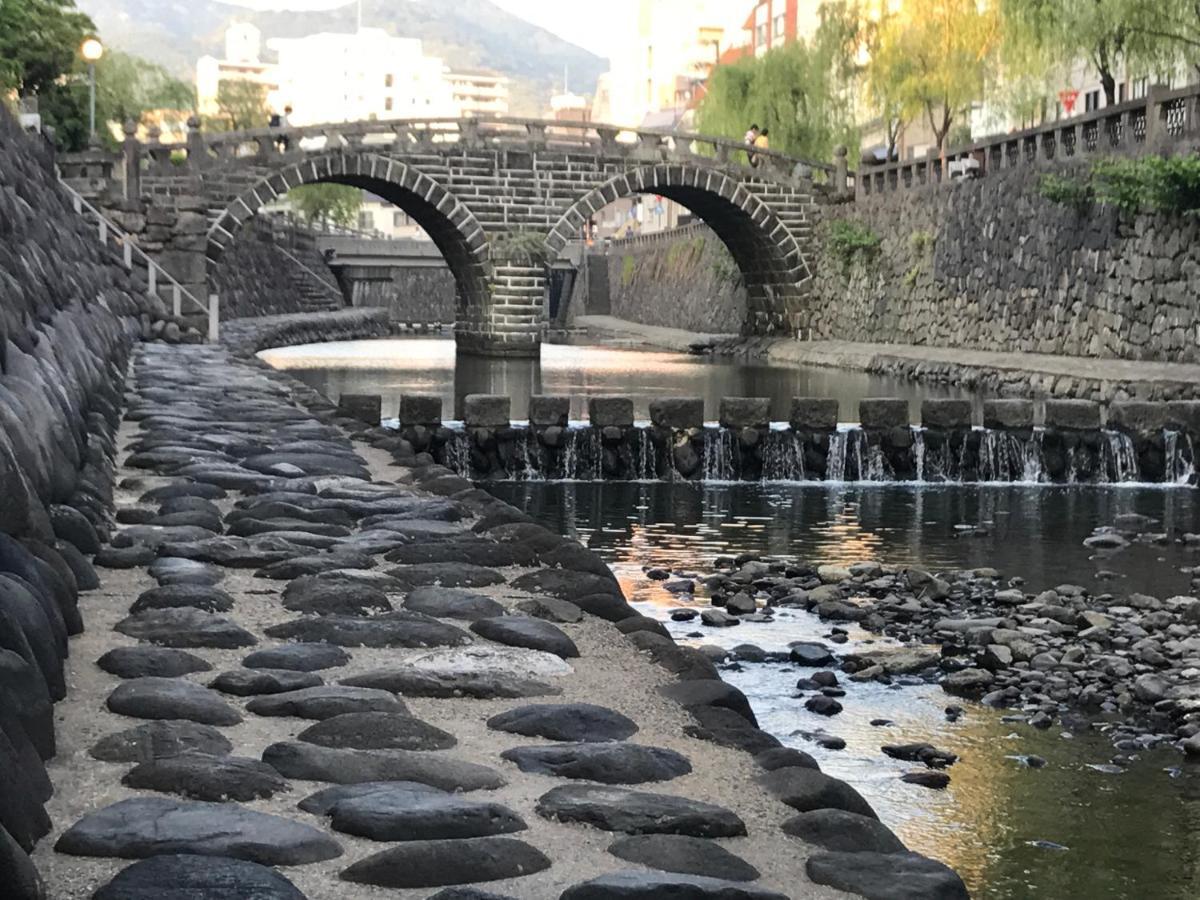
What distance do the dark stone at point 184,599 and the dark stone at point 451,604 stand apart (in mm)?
591

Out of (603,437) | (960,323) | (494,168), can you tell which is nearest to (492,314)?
(494,168)

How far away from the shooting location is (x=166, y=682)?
4527 millimetres

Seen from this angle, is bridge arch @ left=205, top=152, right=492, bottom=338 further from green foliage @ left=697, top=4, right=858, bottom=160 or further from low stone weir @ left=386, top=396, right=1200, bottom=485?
low stone weir @ left=386, top=396, right=1200, bottom=485

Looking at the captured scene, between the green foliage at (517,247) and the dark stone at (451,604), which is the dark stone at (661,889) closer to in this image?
the dark stone at (451,604)

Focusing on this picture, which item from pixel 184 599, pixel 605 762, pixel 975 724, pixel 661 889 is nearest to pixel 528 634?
pixel 184 599

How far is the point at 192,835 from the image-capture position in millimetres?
3396

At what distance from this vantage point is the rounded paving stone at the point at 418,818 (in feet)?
11.7

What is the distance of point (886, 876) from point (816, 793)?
17.8 inches

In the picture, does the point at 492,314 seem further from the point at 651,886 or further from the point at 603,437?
the point at 651,886

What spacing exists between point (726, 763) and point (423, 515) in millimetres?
3740

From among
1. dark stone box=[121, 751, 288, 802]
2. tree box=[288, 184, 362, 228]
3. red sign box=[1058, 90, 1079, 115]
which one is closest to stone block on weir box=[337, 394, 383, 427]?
dark stone box=[121, 751, 288, 802]

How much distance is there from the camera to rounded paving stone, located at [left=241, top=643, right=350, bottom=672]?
4.89 m

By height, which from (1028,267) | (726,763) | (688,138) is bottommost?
(726,763)

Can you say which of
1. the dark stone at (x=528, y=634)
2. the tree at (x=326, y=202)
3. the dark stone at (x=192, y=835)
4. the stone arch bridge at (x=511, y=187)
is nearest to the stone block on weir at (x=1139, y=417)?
the dark stone at (x=528, y=634)
